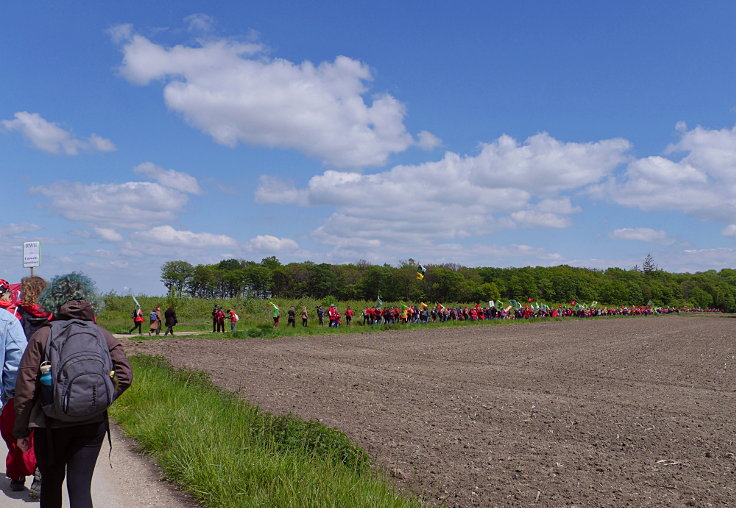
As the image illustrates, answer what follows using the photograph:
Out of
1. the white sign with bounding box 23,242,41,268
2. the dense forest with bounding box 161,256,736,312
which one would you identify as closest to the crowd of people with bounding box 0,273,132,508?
the white sign with bounding box 23,242,41,268

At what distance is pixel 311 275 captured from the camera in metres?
115

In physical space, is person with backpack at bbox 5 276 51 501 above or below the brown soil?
above

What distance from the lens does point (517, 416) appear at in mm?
10648

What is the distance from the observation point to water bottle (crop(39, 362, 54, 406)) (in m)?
3.68

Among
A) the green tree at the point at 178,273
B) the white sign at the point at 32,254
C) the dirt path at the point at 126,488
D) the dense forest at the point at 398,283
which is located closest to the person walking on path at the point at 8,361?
the dirt path at the point at 126,488

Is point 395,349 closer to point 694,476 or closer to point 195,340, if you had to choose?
point 195,340

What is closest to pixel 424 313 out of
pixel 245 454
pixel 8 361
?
pixel 245 454

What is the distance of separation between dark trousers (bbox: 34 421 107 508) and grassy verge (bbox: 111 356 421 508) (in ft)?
4.81

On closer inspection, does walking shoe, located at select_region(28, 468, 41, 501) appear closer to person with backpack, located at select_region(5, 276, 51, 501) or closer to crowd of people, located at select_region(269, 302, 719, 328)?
person with backpack, located at select_region(5, 276, 51, 501)

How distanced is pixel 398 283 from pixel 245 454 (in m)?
103

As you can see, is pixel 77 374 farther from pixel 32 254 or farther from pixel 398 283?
pixel 398 283

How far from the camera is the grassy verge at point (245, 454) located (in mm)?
4973

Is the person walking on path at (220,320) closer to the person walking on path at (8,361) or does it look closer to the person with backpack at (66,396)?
the person walking on path at (8,361)

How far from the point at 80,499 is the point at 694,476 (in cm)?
715
